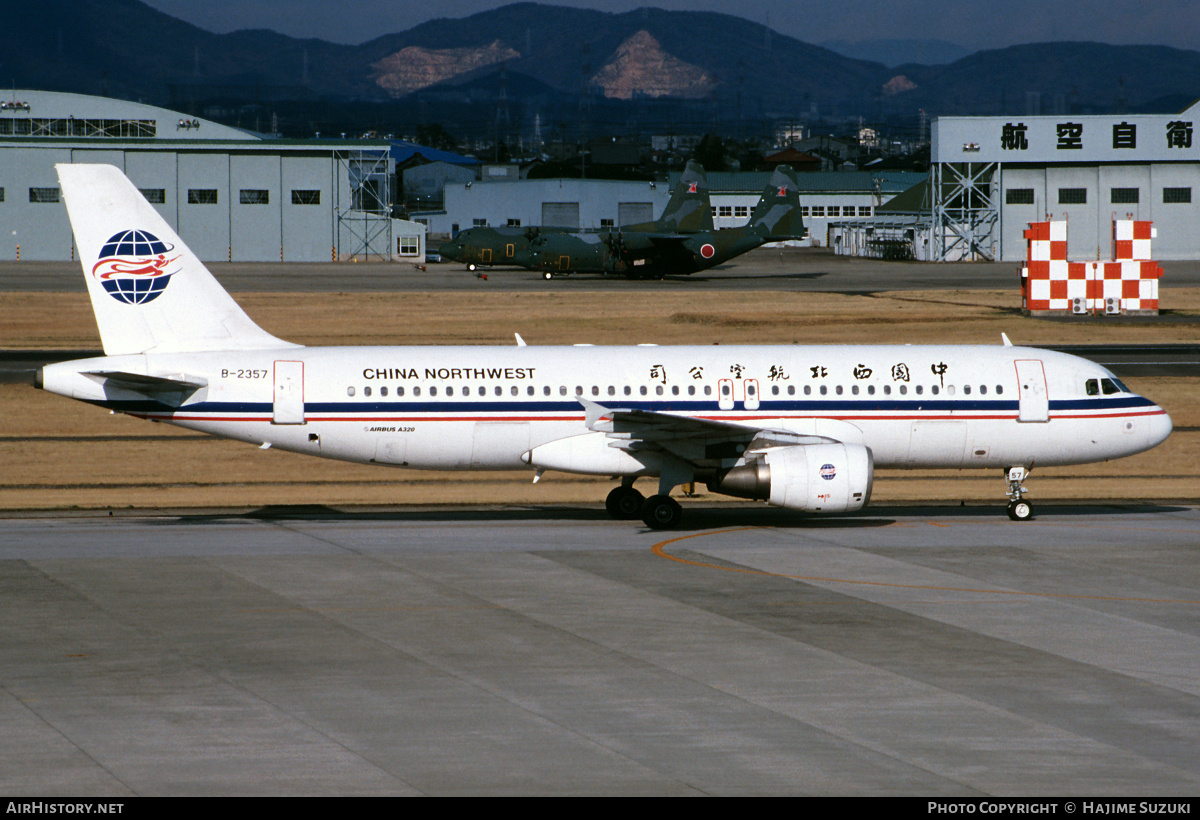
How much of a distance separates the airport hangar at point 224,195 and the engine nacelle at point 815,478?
102750mm

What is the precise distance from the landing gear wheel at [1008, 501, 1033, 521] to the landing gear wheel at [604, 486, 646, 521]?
30.0 ft

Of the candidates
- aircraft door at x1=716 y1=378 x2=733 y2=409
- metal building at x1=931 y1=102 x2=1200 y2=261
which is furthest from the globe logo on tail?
metal building at x1=931 y1=102 x2=1200 y2=261

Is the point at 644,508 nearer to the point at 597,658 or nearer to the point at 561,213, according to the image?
the point at 597,658

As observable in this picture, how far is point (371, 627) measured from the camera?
22.7 meters

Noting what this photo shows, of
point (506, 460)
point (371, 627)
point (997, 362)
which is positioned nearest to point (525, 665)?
point (371, 627)

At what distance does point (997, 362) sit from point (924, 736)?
1854 centimetres

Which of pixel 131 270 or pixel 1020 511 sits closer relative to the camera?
pixel 131 270

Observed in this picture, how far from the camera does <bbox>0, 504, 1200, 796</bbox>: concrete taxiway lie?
1567 centimetres

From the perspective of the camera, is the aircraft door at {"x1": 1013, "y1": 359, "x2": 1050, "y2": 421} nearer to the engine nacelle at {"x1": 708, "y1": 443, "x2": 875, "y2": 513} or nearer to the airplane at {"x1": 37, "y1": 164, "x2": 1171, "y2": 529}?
the airplane at {"x1": 37, "y1": 164, "x2": 1171, "y2": 529}

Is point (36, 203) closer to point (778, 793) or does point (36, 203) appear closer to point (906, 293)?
point (906, 293)

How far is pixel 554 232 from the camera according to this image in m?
109

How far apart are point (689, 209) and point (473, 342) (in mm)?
44842

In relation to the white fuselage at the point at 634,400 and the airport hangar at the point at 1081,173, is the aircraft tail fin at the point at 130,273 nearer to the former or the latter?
the white fuselage at the point at 634,400

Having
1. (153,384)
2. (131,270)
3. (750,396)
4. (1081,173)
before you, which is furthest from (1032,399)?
(1081,173)
